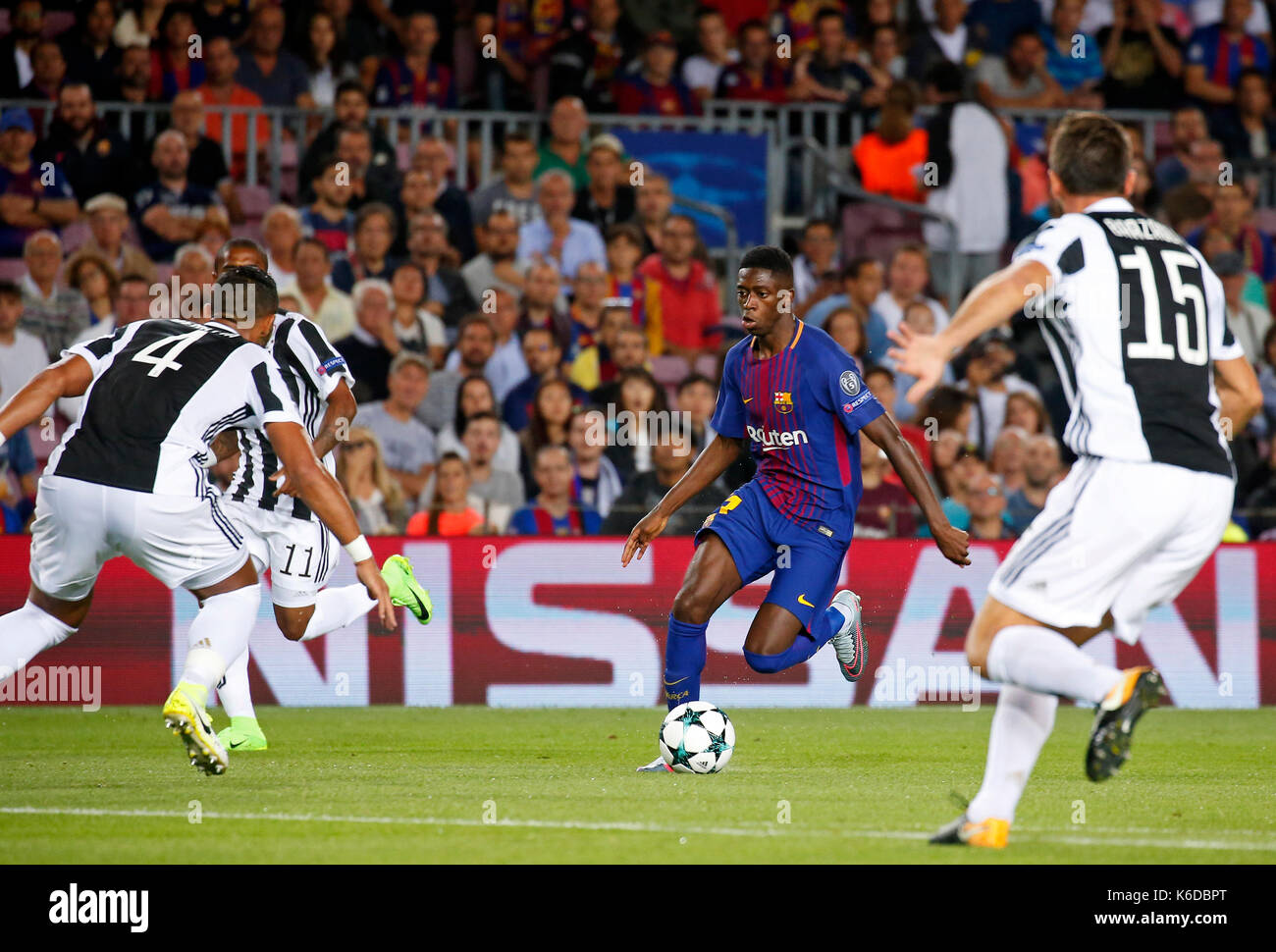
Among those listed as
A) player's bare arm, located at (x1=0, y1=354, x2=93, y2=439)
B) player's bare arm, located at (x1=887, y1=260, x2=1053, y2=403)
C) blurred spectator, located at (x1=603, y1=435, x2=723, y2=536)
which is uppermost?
player's bare arm, located at (x1=887, y1=260, x2=1053, y2=403)

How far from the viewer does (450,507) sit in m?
11.4

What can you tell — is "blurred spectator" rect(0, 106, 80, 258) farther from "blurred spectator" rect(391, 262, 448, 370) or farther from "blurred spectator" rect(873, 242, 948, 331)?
"blurred spectator" rect(873, 242, 948, 331)

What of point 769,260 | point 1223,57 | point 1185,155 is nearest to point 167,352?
point 769,260

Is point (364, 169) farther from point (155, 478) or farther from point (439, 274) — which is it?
point (155, 478)

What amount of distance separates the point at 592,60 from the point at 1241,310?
5748 millimetres

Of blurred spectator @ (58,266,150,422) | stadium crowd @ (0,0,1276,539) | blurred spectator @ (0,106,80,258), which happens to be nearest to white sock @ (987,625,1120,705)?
stadium crowd @ (0,0,1276,539)

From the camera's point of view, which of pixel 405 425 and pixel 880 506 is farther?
pixel 405 425

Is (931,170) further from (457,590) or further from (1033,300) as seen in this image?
(1033,300)

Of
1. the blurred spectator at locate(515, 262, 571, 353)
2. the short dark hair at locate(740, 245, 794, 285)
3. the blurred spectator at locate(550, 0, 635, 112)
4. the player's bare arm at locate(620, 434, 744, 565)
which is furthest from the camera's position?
the blurred spectator at locate(550, 0, 635, 112)

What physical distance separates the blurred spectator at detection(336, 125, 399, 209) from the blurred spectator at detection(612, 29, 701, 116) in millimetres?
2316

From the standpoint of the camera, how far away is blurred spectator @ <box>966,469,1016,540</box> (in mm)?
11805

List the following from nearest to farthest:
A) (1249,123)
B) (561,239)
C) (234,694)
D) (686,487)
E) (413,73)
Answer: (686,487) < (234,694) < (561,239) < (413,73) < (1249,123)

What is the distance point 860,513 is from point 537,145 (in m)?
4.60

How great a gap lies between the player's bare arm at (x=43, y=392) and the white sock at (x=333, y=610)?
83.7 inches
